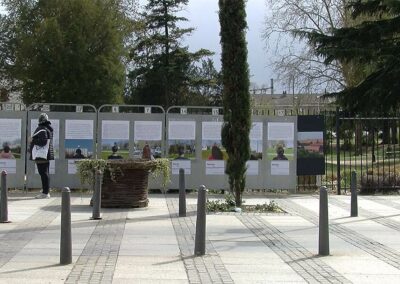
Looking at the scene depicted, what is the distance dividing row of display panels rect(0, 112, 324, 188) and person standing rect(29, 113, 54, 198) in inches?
52.2

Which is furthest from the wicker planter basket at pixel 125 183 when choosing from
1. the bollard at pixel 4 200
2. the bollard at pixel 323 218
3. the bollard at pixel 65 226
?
the bollard at pixel 323 218

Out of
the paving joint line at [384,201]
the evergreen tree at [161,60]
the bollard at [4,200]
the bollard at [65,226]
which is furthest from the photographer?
the evergreen tree at [161,60]

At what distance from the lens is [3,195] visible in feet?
34.9

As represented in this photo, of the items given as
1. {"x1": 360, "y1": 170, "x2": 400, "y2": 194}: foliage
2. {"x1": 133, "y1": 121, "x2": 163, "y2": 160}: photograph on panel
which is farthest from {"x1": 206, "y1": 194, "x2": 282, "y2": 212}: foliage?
{"x1": 360, "y1": 170, "x2": 400, "y2": 194}: foliage

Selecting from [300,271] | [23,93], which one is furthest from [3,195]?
[23,93]

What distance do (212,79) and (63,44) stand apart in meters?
22.7

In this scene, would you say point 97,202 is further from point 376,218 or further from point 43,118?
point 376,218

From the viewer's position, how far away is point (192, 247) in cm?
886

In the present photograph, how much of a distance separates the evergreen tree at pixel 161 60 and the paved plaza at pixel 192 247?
40.4 meters

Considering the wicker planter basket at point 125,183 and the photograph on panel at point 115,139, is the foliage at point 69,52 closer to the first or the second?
the photograph on panel at point 115,139

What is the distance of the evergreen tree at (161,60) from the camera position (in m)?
53.2

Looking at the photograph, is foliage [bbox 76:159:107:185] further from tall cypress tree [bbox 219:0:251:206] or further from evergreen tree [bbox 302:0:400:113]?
evergreen tree [bbox 302:0:400:113]

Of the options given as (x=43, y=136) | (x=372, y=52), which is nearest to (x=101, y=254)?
(x=43, y=136)

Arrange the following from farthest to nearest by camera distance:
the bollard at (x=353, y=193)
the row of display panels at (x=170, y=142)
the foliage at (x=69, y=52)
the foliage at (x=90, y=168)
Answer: the foliage at (x=69, y=52) → the row of display panels at (x=170, y=142) → the foliage at (x=90, y=168) → the bollard at (x=353, y=193)
